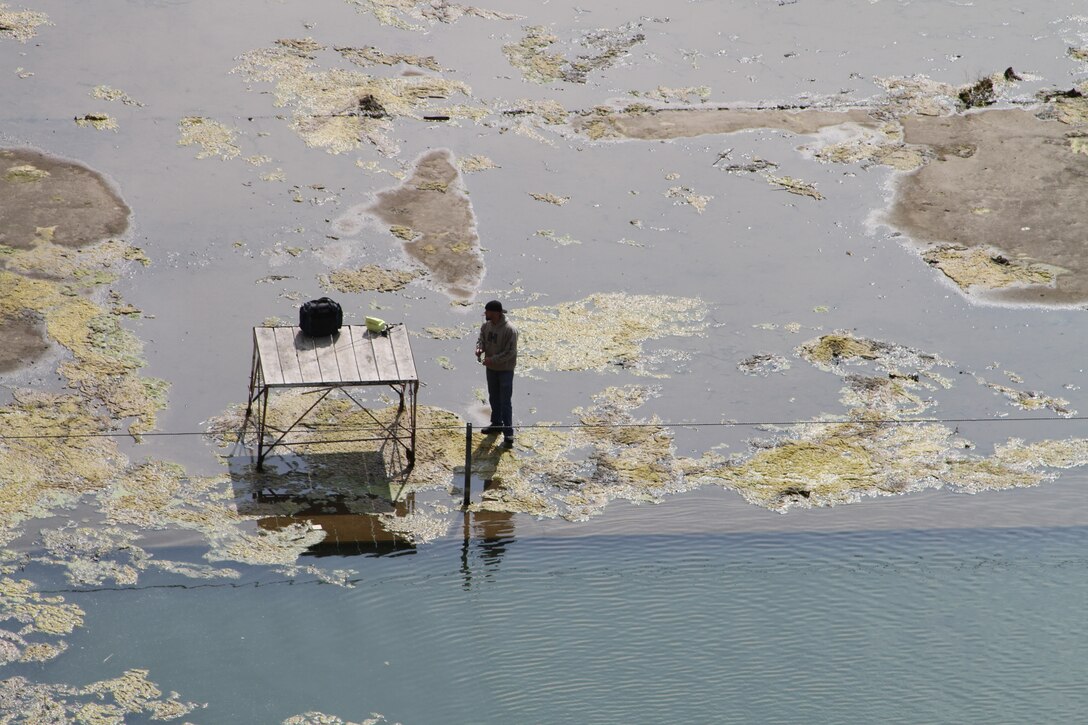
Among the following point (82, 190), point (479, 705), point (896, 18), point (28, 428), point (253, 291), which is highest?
point (896, 18)

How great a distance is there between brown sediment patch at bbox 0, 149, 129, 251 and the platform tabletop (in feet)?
9.73

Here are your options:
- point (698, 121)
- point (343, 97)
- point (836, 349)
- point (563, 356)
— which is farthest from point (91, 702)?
point (698, 121)

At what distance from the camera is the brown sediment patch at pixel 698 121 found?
45.8ft

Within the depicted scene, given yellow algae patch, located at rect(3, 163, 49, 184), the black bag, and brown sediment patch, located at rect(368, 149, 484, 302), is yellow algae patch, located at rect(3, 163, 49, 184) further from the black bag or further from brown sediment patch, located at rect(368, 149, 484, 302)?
the black bag

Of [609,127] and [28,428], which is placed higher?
[609,127]

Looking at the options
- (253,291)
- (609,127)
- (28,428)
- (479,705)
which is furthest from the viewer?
(609,127)

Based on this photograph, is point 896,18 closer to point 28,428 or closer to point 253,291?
point 253,291

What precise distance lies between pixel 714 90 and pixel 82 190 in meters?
6.14

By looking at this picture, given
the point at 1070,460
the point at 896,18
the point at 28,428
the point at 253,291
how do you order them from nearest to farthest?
1. the point at 28,428
2. the point at 1070,460
3. the point at 253,291
4. the point at 896,18

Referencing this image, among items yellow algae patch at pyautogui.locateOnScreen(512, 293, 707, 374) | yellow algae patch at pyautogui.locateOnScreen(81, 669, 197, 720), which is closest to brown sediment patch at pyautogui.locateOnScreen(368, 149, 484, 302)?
yellow algae patch at pyautogui.locateOnScreen(512, 293, 707, 374)

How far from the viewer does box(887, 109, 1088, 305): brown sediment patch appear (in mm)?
12398

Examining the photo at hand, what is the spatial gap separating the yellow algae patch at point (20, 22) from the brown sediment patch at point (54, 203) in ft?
6.86

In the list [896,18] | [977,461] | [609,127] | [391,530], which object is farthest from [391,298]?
[896,18]

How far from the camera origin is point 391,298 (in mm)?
11422
